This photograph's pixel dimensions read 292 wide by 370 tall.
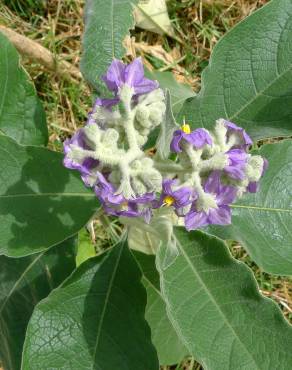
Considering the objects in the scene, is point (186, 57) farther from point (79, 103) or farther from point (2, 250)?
point (2, 250)

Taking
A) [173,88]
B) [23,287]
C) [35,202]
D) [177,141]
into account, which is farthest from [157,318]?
[177,141]

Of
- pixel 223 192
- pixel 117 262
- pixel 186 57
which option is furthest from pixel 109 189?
pixel 186 57

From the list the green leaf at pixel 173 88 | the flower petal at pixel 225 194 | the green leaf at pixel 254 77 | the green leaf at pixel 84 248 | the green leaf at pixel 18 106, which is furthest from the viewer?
the green leaf at pixel 84 248

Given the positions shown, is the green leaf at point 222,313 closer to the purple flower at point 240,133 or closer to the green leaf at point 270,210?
the green leaf at point 270,210

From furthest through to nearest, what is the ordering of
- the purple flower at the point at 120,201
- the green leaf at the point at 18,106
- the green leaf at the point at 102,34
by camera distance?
the green leaf at the point at 18,106
the green leaf at the point at 102,34
the purple flower at the point at 120,201

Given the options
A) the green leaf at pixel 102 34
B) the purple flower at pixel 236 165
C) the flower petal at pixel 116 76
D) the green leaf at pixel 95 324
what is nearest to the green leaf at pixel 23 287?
the green leaf at pixel 95 324

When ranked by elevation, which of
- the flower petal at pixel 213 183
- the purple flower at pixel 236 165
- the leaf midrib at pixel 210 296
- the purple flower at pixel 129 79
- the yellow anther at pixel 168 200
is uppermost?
the purple flower at pixel 129 79

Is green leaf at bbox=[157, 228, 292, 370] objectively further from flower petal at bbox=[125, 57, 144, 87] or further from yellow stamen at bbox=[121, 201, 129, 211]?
flower petal at bbox=[125, 57, 144, 87]
